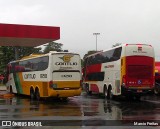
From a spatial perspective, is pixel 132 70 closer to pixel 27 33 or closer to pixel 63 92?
pixel 63 92

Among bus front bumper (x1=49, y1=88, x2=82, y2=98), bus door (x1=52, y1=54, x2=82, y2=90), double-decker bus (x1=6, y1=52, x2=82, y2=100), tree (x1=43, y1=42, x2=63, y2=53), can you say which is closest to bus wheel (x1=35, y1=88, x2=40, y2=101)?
double-decker bus (x1=6, y1=52, x2=82, y2=100)

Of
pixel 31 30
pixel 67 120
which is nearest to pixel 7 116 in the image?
pixel 67 120

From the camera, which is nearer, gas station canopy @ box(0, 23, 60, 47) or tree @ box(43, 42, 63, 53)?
gas station canopy @ box(0, 23, 60, 47)

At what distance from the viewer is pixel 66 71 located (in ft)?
74.5

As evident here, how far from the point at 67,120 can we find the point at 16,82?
15.8 m

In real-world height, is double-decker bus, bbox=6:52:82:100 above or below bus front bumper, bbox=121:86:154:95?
above

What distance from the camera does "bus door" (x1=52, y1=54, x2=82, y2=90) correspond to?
887 inches

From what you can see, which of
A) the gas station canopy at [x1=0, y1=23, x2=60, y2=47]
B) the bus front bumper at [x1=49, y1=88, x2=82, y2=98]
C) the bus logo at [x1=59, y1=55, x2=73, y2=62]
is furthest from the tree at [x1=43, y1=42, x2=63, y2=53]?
the bus front bumper at [x1=49, y1=88, x2=82, y2=98]

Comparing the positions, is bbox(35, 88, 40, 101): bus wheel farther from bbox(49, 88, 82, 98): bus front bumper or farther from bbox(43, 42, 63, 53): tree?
bbox(43, 42, 63, 53): tree

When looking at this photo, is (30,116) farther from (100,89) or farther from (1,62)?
(1,62)

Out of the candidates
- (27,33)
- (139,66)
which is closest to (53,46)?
(27,33)

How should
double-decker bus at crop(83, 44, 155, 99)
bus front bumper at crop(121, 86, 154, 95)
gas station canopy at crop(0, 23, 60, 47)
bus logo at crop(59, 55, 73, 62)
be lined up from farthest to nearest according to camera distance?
gas station canopy at crop(0, 23, 60, 47) < bus front bumper at crop(121, 86, 154, 95) < double-decker bus at crop(83, 44, 155, 99) < bus logo at crop(59, 55, 73, 62)

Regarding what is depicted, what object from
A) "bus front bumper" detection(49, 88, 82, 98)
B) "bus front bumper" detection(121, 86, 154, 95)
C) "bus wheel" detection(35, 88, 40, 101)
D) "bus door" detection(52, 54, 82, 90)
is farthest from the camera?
"bus wheel" detection(35, 88, 40, 101)

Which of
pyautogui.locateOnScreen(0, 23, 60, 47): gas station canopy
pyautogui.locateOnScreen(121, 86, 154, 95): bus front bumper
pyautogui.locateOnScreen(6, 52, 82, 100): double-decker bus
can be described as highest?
pyautogui.locateOnScreen(0, 23, 60, 47): gas station canopy
